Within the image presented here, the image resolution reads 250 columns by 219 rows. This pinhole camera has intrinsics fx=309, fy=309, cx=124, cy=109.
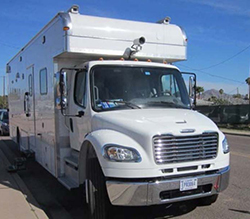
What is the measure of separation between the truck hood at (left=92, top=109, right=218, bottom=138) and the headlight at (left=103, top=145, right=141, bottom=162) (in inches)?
9.8

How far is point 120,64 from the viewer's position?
541 cm

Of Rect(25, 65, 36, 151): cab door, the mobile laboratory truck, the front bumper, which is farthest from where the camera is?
Rect(25, 65, 36, 151): cab door

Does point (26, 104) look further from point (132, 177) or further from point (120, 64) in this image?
point (132, 177)

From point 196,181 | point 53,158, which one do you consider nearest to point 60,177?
point 53,158

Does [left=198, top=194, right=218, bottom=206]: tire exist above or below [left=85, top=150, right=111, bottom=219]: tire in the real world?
below

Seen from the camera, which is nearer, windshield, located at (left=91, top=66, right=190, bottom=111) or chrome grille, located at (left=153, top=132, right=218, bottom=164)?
chrome grille, located at (left=153, top=132, right=218, bottom=164)

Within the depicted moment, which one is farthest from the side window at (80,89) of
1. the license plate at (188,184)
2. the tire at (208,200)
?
the tire at (208,200)

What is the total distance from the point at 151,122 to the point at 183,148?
22.5 inches

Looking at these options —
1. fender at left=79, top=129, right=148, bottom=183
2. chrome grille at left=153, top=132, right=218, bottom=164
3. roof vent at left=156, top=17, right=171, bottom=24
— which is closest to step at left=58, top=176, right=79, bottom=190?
fender at left=79, top=129, right=148, bottom=183

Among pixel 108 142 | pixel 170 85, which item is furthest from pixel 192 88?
pixel 108 142

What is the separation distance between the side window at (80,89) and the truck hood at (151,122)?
0.58 m

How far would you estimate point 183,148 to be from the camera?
4203 millimetres

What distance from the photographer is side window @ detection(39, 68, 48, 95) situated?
6.68 m

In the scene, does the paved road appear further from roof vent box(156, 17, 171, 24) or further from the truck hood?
roof vent box(156, 17, 171, 24)
